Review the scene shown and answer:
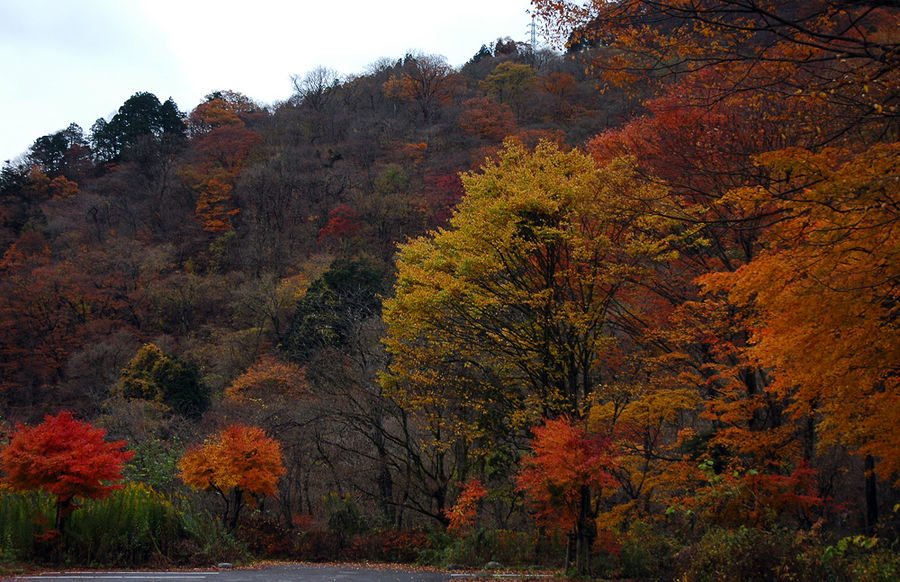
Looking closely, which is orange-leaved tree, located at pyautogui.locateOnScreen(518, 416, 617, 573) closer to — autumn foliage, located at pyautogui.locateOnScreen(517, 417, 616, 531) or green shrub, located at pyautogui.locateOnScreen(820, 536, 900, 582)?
autumn foliage, located at pyautogui.locateOnScreen(517, 417, 616, 531)

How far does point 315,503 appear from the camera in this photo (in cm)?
2333

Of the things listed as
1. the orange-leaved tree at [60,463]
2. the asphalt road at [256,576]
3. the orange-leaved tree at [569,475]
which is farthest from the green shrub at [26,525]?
the orange-leaved tree at [569,475]

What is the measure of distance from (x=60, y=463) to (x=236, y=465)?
4576mm

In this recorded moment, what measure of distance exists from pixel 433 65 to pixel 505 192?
55.8 m

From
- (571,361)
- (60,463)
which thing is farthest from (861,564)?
(60,463)

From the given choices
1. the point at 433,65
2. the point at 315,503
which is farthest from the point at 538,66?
the point at 315,503

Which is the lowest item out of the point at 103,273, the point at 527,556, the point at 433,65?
the point at 527,556

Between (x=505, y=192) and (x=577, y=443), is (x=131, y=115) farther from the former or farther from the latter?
(x=577, y=443)

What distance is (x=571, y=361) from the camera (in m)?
16.0

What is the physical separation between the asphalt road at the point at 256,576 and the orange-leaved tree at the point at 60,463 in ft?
4.29

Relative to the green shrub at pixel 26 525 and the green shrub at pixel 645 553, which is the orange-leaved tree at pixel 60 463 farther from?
the green shrub at pixel 645 553

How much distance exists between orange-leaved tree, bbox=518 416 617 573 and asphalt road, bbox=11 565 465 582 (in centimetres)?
243

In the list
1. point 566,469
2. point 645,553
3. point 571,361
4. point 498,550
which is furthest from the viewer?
point 498,550

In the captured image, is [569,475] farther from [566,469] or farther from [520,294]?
[520,294]
